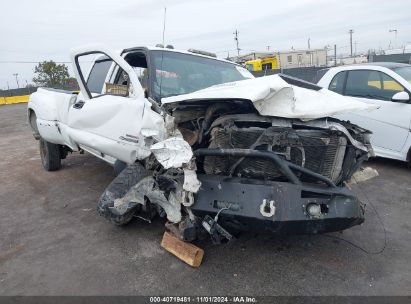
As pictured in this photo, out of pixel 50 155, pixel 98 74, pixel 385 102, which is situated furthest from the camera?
pixel 50 155

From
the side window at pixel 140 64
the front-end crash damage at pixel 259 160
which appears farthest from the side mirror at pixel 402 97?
the side window at pixel 140 64

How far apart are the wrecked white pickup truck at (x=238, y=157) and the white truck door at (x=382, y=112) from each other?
9.00 ft

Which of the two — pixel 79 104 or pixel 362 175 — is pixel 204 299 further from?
pixel 79 104

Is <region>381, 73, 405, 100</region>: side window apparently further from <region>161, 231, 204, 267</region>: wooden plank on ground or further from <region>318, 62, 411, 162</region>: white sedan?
<region>161, 231, 204, 267</region>: wooden plank on ground

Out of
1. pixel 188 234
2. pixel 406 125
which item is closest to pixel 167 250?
pixel 188 234

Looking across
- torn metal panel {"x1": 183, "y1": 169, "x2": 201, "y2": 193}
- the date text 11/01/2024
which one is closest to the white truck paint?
torn metal panel {"x1": 183, "y1": 169, "x2": 201, "y2": 193}

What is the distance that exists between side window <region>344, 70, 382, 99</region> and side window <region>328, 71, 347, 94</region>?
10 centimetres

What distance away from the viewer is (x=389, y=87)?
5.88m

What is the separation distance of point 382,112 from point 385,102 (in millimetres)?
156

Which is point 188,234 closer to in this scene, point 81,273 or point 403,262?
point 81,273

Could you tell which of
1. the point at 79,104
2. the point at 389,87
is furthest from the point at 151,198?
the point at 389,87

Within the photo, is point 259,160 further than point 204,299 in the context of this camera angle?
Yes

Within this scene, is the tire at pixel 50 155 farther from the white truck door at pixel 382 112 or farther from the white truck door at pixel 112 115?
the white truck door at pixel 382 112

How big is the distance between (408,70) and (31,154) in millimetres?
7636
